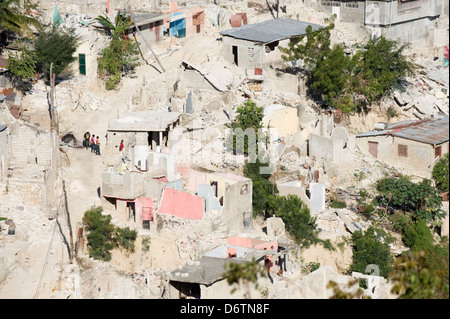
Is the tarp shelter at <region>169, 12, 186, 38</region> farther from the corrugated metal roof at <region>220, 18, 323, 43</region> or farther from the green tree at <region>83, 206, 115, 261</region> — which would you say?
the green tree at <region>83, 206, 115, 261</region>

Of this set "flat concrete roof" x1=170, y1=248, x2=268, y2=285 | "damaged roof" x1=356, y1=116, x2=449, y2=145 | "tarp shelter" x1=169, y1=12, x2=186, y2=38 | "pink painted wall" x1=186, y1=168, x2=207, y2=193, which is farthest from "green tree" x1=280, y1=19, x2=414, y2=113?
"flat concrete roof" x1=170, y1=248, x2=268, y2=285

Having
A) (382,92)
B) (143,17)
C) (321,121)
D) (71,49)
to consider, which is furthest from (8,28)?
(382,92)

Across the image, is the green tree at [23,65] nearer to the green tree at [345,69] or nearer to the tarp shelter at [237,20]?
the green tree at [345,69]

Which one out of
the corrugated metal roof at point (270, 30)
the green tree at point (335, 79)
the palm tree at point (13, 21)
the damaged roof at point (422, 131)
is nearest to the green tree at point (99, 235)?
the palm tree at point (13, 21)

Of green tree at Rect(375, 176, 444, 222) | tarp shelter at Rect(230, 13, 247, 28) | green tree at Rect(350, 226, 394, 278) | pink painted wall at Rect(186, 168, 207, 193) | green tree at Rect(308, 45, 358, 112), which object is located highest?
tarp shelter at Rect(230, 13, 247, 28)

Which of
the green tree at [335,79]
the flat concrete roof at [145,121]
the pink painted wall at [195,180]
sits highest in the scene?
the green tree at [335,79]

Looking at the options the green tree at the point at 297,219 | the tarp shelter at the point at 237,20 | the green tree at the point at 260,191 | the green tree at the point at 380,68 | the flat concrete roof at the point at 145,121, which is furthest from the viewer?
the tarp shelter at the point at 237,20

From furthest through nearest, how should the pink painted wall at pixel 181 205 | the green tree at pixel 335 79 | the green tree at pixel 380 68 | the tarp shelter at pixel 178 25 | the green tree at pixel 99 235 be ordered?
the tarp shelter at pixel 178 25 → the green tree at pixel 380 68 → the green tree at pixel 335 79 → the pink painted wall at pixel 181 205 → the green tree at pixel 99 235

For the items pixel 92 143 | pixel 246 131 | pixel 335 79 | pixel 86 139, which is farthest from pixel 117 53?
pixel 335 79
